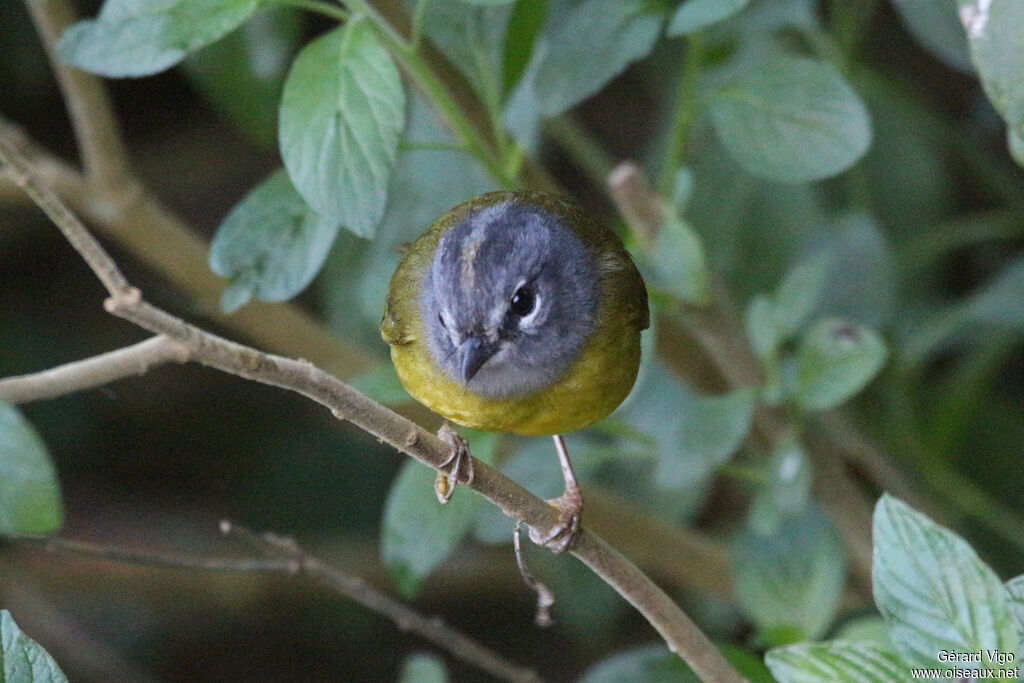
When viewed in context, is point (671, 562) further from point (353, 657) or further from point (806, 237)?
point (353, 657)

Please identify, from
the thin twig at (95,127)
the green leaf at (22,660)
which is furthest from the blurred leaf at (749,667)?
the thin twig at (95,127)

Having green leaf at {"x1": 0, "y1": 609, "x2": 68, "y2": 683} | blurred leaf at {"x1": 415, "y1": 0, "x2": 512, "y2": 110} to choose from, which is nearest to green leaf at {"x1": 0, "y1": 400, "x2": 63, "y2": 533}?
green leaf at {"x1": 0, "y1": 609, "x2": 68, "y2": 683}

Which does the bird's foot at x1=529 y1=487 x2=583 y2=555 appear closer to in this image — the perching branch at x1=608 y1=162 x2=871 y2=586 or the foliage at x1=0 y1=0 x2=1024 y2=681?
the foliage at x1=0 y1=0 x2=1024 y2=681

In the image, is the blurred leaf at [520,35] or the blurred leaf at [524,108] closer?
the blurred leaf at [520,35]

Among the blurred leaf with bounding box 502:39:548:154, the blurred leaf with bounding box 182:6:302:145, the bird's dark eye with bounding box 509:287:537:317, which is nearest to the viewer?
the bird's dark eye with bounding box 509:287:537:317

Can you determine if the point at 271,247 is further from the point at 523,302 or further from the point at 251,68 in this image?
the point at 251,68

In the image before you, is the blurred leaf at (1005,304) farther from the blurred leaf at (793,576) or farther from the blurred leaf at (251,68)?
the blurred leaf at (251,68)
